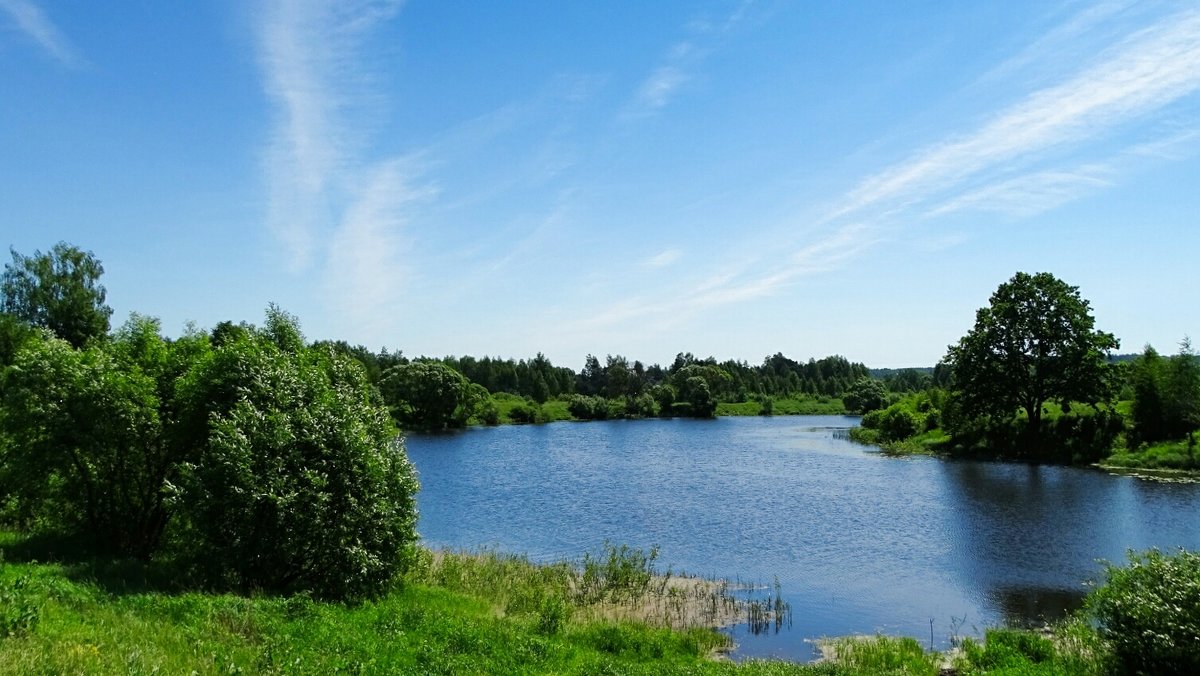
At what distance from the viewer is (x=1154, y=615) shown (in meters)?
15.1

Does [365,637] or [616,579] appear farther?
[616,579]

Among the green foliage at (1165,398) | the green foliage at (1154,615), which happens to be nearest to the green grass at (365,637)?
the green foliage at (1154,615)

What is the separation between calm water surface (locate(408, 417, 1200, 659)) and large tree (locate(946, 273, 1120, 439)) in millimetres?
9119

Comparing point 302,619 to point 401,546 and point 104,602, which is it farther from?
point 401,546

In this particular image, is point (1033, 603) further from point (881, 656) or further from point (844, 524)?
point (844, 524)

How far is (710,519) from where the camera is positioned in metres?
42.3

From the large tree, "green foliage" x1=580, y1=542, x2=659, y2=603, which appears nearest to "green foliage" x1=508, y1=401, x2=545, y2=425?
the large tree

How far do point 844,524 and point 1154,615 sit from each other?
25.9 metres

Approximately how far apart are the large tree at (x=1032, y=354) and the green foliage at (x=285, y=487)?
2479 inches

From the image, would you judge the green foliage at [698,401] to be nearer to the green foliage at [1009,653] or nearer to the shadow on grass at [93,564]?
the green foliage at [1009,653]

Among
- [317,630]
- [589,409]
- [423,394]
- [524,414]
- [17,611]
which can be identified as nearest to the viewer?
[17,611]

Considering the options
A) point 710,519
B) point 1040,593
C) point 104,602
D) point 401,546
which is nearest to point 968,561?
point 1040,593

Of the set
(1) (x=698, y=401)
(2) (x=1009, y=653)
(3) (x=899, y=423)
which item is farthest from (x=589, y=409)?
(2) (x=1009, y=653)

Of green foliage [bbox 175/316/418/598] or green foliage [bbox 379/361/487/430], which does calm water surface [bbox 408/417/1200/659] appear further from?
green foliage [bbox 379/361/487/430]
